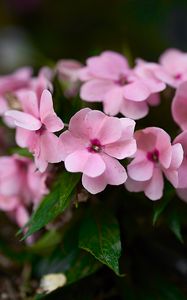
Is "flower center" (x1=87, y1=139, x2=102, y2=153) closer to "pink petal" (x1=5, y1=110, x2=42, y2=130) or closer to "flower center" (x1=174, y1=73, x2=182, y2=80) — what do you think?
"pink petal" (x1=5, y1=110, x2=42, y2=130)

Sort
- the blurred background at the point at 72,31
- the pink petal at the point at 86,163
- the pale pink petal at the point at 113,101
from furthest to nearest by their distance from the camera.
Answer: the blurred background at the point at 72,31, the pale pink petal at the point at 113,101, the pink petal at the point at 86,163

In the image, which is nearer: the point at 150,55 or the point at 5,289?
the point at 5,289

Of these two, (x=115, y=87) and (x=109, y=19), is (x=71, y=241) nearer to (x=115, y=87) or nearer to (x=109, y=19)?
(x=115, y=87)

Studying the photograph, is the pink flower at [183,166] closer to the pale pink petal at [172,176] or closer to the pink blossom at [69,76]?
the pale pink petal at [172,176]

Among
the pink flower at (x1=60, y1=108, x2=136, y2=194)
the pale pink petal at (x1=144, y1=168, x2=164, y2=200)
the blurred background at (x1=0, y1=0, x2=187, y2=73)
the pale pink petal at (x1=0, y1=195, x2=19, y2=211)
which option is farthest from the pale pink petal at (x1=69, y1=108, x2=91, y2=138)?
the blurred background at (x1=0, y1=0, x2=187, y2=73)

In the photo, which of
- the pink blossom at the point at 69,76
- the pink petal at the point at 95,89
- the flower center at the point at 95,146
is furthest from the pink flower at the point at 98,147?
the pink blossom at the point at 69,76

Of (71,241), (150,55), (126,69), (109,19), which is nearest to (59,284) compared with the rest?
(71,241)
